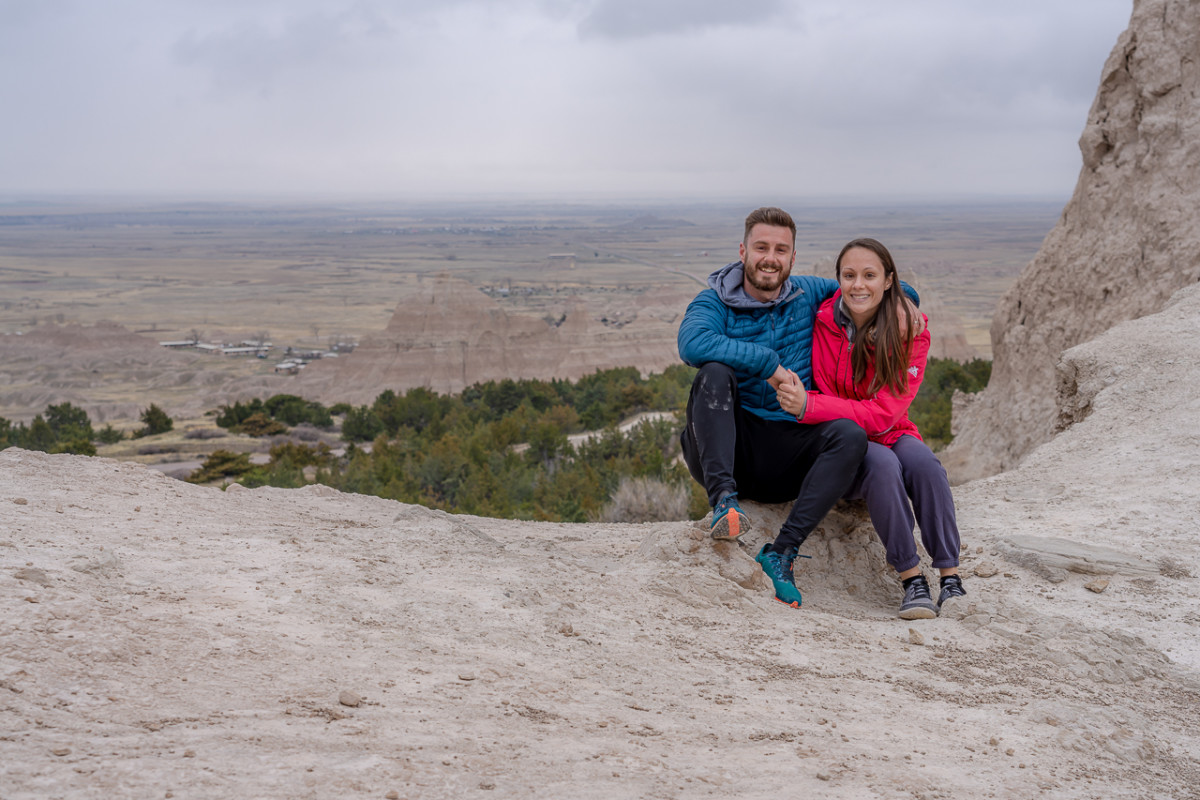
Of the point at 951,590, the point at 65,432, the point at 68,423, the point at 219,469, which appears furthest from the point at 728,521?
the point at 68,423

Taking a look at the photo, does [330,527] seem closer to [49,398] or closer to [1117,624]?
[1117,624]

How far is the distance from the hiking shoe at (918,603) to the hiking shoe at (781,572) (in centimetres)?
47

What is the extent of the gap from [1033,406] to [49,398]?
156ft

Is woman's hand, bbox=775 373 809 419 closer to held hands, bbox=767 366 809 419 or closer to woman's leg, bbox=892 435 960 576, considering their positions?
held hands, bbox=767 366 809 419

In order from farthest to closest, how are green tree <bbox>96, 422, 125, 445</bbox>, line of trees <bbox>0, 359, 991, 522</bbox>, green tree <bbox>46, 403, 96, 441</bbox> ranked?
green tree <bbox>96, 422, 125, 445</bbox> → green tree <bbox>46, 403, 96, 441</bbox> → line of trees <bbox>0, 359, 991, 522</bbox>

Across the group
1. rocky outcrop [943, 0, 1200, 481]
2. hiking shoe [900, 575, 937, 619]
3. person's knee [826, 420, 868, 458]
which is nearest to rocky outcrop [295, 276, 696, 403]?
rocky outcrop [943, 0, 1200, 481]

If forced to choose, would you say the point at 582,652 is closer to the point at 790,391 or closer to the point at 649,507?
the point at 790,391

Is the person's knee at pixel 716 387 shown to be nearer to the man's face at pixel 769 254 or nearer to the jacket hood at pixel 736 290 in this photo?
the jacket hood at pixel 736 290

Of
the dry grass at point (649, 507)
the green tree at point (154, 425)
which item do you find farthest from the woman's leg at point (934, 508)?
the green tree at point (154, 425)

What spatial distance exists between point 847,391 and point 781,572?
90 cm

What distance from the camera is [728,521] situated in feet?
12.5

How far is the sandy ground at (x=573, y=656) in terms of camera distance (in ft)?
7.11

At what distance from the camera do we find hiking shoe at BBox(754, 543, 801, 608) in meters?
3.90

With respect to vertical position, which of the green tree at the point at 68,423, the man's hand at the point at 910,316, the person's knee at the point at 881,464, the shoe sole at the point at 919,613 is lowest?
the green tree at the point at 68,423
